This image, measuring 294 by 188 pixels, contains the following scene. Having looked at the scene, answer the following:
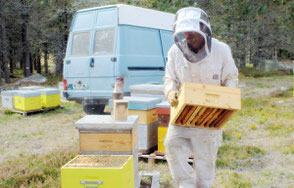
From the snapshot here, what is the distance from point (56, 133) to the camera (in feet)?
18.1

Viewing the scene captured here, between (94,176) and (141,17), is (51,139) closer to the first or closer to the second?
(141,17)

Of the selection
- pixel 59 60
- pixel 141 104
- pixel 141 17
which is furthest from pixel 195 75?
pixel 59 60

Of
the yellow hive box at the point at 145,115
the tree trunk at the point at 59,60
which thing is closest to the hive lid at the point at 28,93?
the yellow hive box at the point at 145,115

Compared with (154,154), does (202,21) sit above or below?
above

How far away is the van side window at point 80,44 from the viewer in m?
5.68

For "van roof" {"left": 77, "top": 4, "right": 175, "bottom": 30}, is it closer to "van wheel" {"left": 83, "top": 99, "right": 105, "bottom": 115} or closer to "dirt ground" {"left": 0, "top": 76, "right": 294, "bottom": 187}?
"van wheel" {"left": 83, "top": 99, "right": 105, "bottom": 115}

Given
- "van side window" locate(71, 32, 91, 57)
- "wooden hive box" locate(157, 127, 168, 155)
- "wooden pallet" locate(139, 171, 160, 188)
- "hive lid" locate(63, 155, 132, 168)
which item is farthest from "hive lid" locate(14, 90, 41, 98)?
"hive lid" locate(63, 155, 132, 168)

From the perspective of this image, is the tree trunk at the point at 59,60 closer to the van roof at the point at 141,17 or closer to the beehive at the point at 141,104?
the van roof at the point at 141,17

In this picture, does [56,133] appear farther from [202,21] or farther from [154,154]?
[202,21]

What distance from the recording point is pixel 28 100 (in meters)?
7.04

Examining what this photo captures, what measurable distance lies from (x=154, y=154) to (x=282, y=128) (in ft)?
9.69

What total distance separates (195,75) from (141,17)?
3561 mm

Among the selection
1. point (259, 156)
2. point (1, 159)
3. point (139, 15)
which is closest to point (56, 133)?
point (1, 159)

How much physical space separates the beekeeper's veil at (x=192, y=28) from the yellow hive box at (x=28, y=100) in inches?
225
